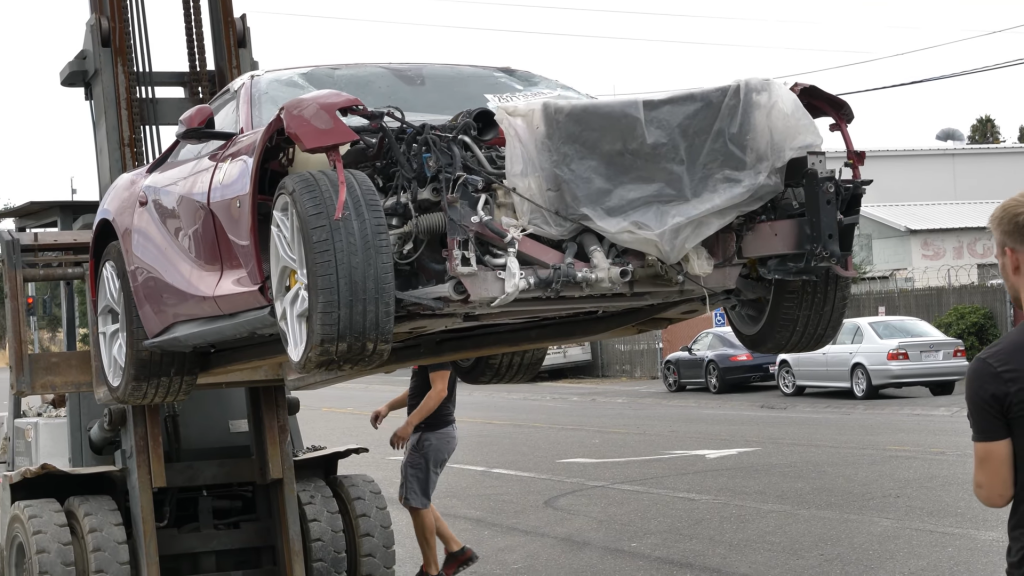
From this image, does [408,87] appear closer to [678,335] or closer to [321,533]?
[321,533]

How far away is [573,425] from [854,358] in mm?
5041

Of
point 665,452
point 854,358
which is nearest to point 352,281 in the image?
point 665,452

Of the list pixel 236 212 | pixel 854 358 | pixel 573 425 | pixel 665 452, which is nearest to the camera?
pixel 236 212

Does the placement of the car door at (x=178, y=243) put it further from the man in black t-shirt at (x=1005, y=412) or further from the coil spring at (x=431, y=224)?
the man in black t-shirt at (x=1005, y=412)

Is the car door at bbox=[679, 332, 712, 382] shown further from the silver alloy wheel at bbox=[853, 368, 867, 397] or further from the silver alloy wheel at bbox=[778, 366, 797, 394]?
the silver alloy wheel at bbox=[853, 368, 867, 397]

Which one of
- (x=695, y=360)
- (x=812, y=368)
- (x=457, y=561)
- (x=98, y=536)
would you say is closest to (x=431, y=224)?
(x=98, y=536)

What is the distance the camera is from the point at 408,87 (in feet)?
19.7

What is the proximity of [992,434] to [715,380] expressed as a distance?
21.1 m

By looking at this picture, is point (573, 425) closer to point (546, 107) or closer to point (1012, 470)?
point (546, 107)

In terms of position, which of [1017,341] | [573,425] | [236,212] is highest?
[236,212]

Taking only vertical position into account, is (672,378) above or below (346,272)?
below

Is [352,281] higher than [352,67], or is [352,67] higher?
[352,67]

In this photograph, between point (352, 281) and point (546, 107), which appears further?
point (546, 107)

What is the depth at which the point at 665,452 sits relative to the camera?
14.0 meters
